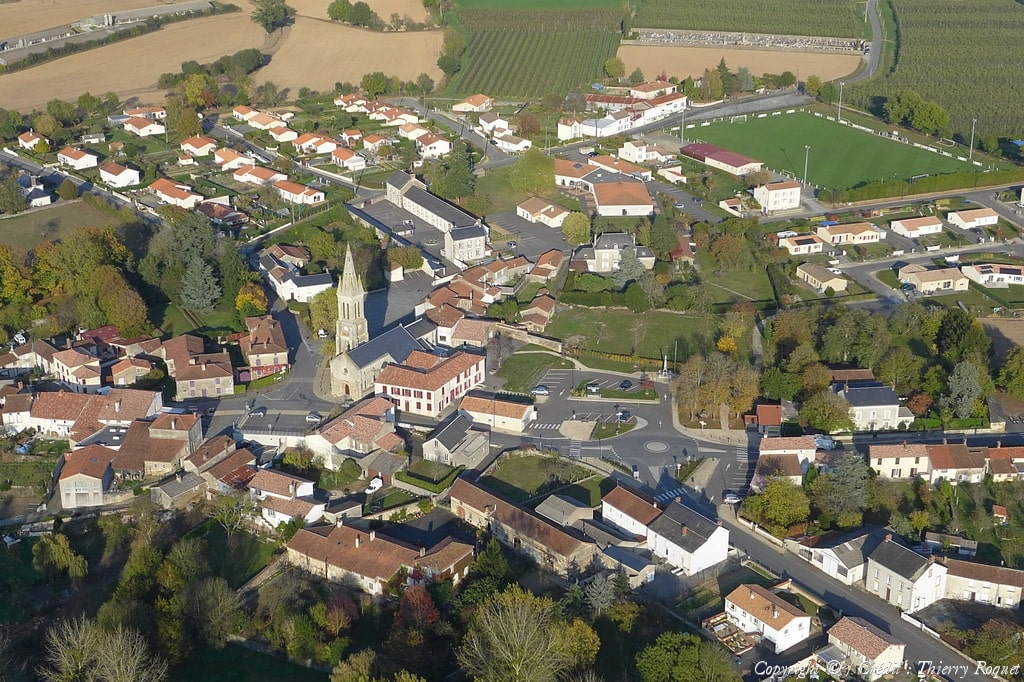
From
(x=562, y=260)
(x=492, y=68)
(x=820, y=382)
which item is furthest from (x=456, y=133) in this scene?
(x=820, y=382)

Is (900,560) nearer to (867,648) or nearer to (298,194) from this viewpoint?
(867,648)

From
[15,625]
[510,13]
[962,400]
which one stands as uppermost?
[510,13]

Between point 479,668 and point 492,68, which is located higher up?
point 492,68

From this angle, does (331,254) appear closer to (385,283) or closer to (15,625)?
(385,283)

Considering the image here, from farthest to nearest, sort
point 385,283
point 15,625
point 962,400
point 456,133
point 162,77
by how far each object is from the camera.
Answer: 1. point 162,77
2. point 456,133
3. point 385,283
4. point 962,400
5. point 15,625

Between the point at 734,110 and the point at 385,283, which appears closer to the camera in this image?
the point at 385,283

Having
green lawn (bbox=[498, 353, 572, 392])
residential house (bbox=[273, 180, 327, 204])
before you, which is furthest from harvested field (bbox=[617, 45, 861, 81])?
green lawn (bbox=[498, 353, 572, 392])
